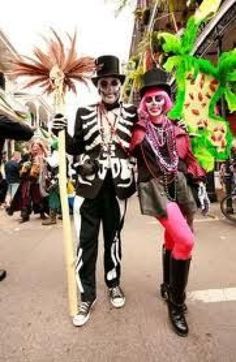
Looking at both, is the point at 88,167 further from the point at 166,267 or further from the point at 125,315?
the point at 125,315

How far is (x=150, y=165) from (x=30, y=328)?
157 cm

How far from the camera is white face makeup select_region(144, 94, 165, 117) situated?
3.88m

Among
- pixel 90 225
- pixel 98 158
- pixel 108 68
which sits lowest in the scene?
pixel 90 225

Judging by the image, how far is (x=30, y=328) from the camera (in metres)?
3.76

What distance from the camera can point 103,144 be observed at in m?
4.05

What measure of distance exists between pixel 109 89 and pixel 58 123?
0.53 m

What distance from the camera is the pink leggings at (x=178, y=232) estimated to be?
359 cm

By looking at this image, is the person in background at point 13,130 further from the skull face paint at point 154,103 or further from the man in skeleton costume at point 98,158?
the skull face paint at point 154,103

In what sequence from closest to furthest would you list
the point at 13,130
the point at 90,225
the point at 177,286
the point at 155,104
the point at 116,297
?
the point at 177,286
the point at 155,104
the point at 90,225
the point at 116,297
the point at 13,130

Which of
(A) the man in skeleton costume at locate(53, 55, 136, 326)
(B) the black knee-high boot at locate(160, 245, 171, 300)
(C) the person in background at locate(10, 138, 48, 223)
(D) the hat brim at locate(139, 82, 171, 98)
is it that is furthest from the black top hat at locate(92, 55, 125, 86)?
(C) the person in background at locate(10, 138, 48, 223)

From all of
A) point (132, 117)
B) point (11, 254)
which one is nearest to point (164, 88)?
point (132, 117)

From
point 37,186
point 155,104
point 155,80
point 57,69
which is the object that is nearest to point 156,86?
point 155,80

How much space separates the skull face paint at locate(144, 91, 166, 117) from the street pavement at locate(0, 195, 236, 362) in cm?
164

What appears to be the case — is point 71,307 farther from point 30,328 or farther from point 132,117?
point 132,117
